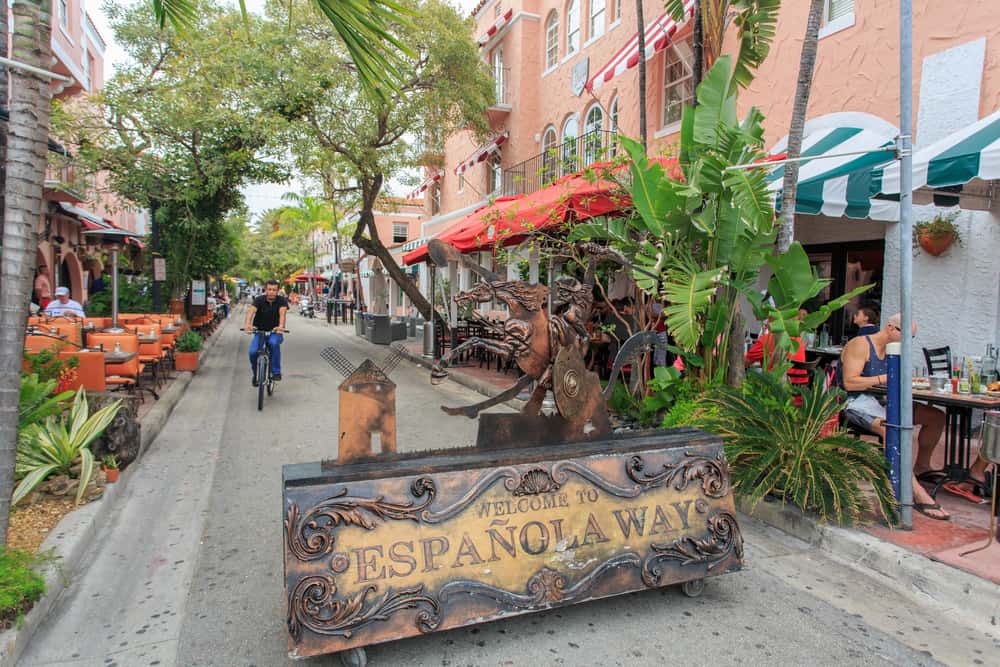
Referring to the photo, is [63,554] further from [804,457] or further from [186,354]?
[186,354]

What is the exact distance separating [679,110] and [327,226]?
2854cm

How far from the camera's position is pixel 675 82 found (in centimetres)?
1226

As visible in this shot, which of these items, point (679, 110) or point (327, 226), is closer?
point (679, 110)

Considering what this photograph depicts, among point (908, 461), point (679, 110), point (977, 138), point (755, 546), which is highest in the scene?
point (679, 110)

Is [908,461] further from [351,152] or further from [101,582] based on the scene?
[351,152]

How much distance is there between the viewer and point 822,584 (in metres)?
4.01

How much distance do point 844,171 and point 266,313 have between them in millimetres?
8053

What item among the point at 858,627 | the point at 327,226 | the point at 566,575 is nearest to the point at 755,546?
the point at 858,627

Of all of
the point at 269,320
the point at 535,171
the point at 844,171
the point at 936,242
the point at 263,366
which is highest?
the point at 535,171

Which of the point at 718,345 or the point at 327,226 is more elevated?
the point at 327,226

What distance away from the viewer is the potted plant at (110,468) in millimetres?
5414

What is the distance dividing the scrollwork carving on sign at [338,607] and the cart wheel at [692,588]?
163 cm

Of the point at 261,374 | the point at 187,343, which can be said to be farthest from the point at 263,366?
the point at 187,343

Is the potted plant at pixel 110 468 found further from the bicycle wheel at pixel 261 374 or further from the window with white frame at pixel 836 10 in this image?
the window with white frame at pixel 836 10
